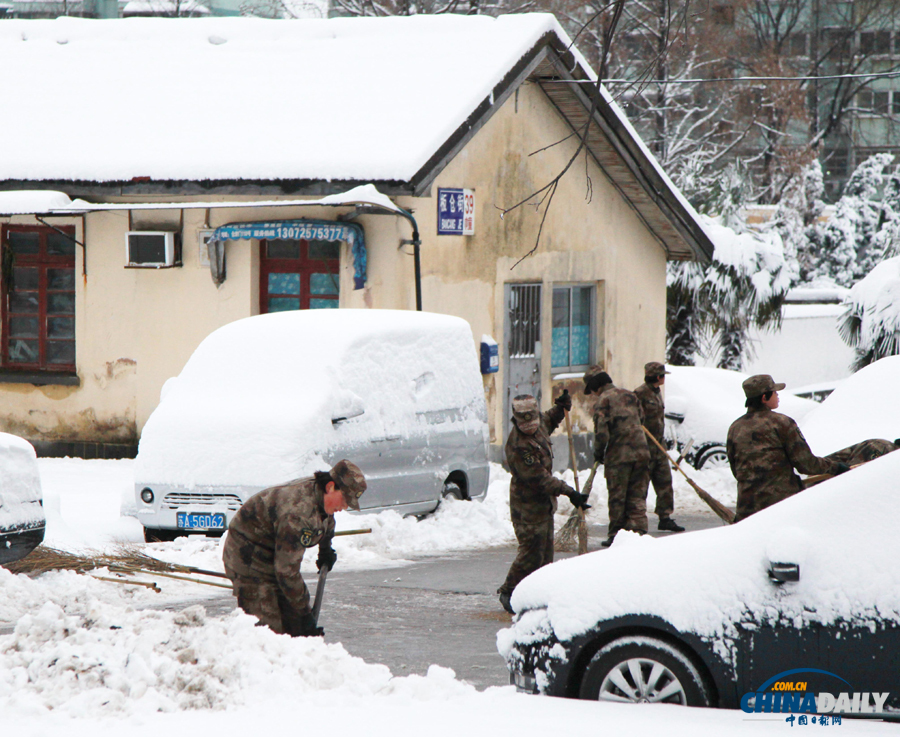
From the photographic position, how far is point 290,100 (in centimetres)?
1727

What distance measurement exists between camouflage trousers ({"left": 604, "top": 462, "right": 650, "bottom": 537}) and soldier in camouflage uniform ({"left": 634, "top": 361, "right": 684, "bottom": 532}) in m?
1.13

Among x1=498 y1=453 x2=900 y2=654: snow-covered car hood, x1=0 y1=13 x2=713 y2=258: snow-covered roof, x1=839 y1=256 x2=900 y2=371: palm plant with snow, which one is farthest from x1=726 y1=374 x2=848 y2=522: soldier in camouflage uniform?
x1=839 y1=256 x2=900 y2=371: palm plant with snow

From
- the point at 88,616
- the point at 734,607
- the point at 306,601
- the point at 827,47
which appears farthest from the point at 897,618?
the point at 827,47

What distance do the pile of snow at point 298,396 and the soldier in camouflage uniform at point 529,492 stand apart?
6.85 ft

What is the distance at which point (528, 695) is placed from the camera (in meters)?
6.15

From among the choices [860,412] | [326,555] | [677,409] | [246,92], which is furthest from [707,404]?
[326,555]

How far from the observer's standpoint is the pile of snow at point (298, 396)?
1080 cm

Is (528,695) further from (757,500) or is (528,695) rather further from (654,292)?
(654,292)

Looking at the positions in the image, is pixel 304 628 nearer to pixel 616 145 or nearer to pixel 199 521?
pixel 199 521

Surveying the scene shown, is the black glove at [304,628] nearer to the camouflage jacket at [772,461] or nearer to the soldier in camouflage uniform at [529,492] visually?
the soldier in camouflage uniform at [529,492]

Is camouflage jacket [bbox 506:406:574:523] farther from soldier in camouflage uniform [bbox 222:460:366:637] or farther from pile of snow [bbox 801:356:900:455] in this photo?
pile of snow [bbox 801:356:900:455]

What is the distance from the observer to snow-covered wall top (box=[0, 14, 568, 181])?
15.9 meters

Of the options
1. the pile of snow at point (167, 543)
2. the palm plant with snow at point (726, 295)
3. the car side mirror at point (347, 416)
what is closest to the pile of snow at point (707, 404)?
the pile of snow at point (167, 543)

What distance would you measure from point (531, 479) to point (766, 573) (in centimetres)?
341
